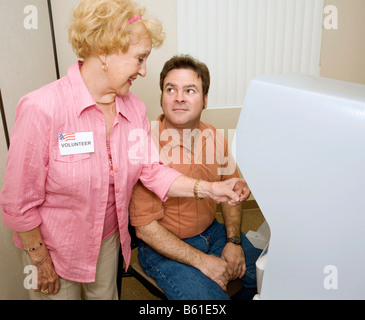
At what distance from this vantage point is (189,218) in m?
1.54

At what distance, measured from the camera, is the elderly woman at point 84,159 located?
1.07 meters

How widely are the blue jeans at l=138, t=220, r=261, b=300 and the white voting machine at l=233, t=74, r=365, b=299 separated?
497 mm

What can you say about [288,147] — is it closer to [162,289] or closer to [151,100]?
[162,289]

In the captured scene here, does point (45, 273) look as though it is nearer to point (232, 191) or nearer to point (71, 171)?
point (71, 171)

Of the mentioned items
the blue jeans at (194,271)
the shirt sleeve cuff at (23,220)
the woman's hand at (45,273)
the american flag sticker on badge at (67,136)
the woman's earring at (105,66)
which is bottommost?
the blue jeans at (194,271)

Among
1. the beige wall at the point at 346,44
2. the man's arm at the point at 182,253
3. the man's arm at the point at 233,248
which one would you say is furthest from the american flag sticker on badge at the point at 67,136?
the beige wall at the point at 346,44

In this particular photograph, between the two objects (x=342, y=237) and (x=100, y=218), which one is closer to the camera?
(x=342, y=237)

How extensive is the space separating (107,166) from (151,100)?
1503mm

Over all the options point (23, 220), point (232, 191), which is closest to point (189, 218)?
point (232, 191)

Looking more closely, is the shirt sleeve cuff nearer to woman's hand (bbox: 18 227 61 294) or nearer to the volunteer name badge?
woman's hand (bbox: 18 227 61 294)

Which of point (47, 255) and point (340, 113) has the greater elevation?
point (340, 113)

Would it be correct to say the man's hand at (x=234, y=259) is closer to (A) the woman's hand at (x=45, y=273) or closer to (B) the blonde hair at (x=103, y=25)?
(A) the woman's hand at (x=45, y=273)

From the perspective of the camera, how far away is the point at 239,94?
9.48 ft
